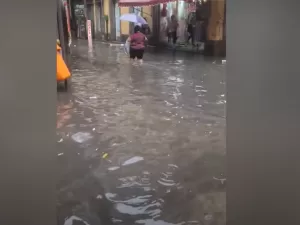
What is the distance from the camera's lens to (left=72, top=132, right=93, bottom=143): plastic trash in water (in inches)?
195

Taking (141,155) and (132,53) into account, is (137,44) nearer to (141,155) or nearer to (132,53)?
(132,53)

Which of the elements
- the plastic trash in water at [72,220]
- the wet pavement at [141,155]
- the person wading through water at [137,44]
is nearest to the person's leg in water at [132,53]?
the person wading through water at [137,44]

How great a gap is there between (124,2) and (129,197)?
14.8 m

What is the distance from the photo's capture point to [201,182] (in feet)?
12.2

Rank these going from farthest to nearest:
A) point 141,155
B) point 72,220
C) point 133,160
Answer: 1. point 141,155
2. point 133,160
3. point 72,220

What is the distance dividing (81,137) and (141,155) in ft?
3.28

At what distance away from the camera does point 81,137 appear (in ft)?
16.7

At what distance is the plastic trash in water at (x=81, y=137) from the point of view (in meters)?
4.96

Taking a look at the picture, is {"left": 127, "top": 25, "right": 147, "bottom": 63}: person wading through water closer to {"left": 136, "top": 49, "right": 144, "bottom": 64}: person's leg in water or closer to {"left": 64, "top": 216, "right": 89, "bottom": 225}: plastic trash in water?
{"left": 136, "top": 49, "right": 144, "bottom": 64}: person's leg in water

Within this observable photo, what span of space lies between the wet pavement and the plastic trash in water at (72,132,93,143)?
0.04ft

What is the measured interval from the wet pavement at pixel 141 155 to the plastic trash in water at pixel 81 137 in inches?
0.5

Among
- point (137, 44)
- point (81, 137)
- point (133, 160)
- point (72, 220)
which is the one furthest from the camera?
point (137, 44)

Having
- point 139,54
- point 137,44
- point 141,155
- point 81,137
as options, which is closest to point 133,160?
point 141,155
